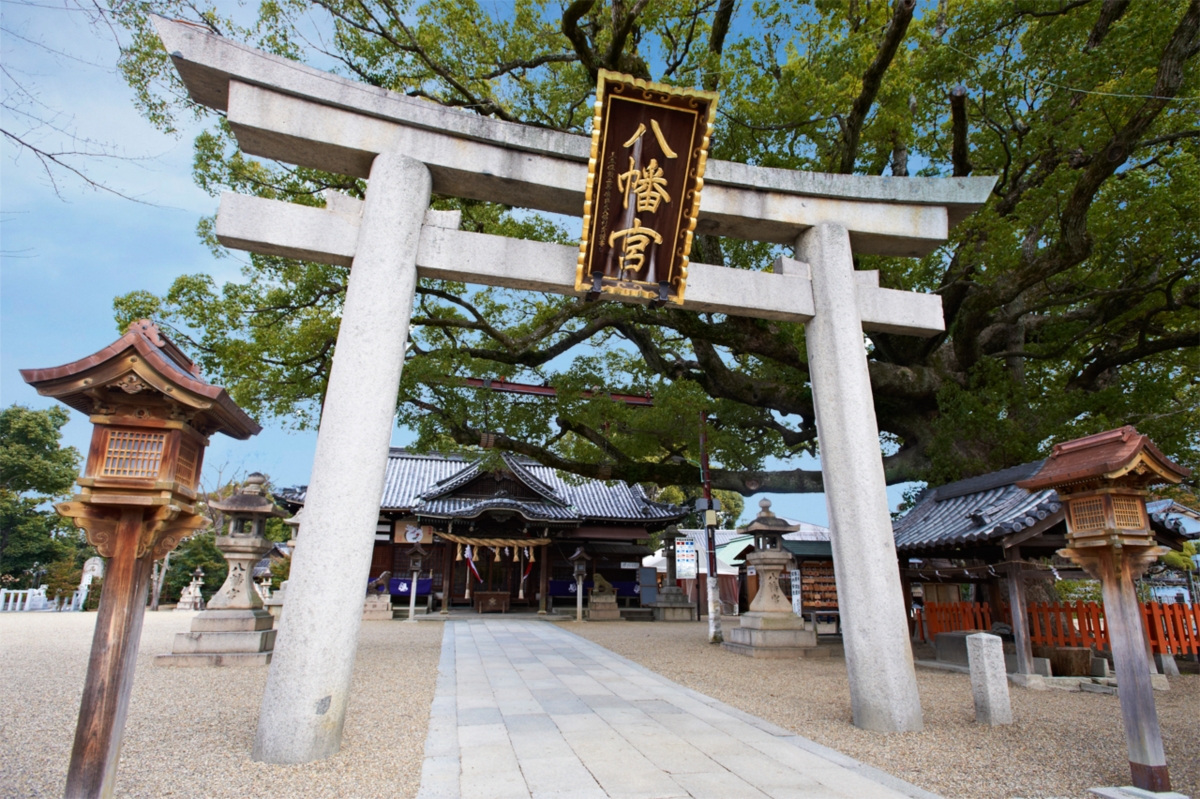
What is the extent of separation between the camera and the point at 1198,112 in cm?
990

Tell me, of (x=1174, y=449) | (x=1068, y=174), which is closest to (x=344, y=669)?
(x=1068, y=174)

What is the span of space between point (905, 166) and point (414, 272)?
11311 millimetres

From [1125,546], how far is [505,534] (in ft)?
63.6

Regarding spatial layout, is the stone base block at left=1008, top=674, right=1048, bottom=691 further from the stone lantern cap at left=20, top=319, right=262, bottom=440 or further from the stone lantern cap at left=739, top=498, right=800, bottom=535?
the stone lantern cap at left=20, top=319, right=262, bottom=440

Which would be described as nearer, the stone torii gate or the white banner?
the stone torii gate

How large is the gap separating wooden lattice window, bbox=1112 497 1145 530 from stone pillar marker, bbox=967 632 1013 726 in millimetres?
1831

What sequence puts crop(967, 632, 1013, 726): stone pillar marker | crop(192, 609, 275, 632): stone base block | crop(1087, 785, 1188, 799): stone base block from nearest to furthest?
crop(1087, 785, 1188, 799): stone base block, crop(967, 632, 1013, 726): stone pillar marker, crop(192, 609, 275, 632): stone base block

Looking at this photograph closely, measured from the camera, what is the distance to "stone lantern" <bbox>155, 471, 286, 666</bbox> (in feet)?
29.2

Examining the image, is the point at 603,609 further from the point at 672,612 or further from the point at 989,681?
the point at 989,681

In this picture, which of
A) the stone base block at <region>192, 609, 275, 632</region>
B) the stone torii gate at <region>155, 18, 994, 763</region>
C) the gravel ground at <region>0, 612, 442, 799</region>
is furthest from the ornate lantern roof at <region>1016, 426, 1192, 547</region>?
the stone base block at <region>192, 609, 275, 632</region>

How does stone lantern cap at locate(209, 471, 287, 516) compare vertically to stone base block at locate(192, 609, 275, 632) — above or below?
above

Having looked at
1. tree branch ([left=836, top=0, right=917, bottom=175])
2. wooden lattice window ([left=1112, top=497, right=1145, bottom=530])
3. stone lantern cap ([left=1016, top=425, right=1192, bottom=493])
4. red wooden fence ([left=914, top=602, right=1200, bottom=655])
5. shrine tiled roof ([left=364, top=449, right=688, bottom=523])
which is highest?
tree branch ([left=836, top=0, right=917, bottom=175])

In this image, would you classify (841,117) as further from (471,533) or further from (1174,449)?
(471,533)

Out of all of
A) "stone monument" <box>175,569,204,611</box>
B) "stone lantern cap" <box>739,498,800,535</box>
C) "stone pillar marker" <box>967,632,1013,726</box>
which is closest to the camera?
"stone pillar marker" <box>967,632,1013,726</box>
